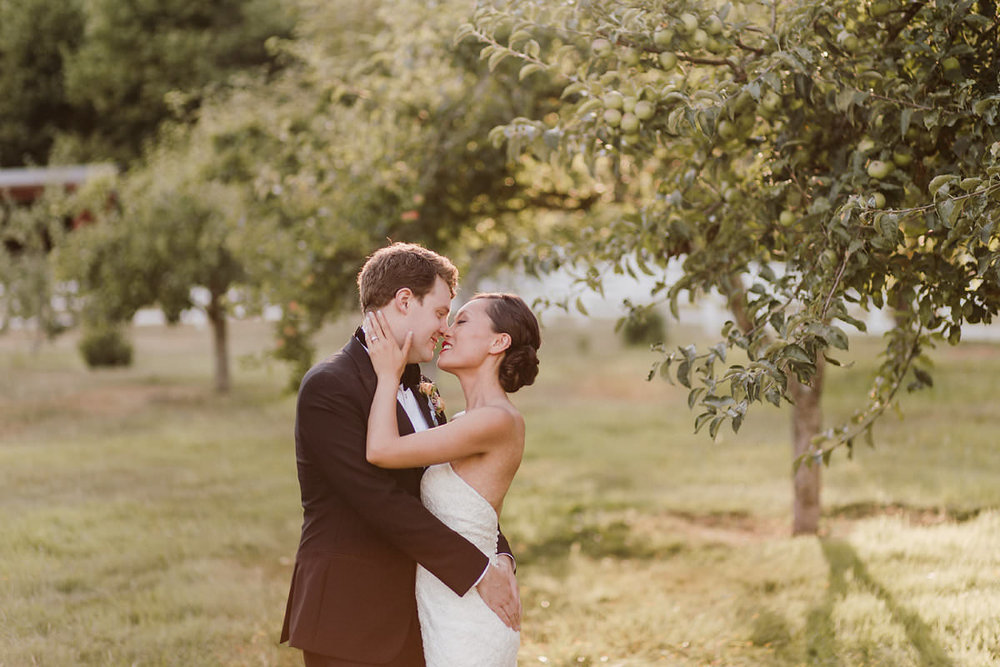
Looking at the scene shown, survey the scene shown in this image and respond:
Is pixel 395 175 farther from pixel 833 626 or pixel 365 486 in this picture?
pixel 365 486

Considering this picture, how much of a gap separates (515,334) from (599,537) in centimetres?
622

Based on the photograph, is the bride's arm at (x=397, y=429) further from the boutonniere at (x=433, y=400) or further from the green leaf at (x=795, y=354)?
the green leaf at (x=795, y=354)

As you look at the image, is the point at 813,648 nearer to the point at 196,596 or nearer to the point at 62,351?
the point at 196,596

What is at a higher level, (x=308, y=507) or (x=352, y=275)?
(x=352, y=275)

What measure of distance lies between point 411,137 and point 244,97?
31.1ft

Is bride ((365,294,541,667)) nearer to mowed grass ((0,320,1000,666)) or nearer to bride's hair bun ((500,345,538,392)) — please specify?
bride's hair bun ((500,345,538,392))

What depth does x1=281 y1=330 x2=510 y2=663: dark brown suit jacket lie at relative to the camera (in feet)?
9.99

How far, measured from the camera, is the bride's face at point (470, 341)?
132 inches

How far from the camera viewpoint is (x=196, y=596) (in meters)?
6.86

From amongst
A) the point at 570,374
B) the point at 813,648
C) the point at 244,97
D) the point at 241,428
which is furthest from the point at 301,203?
the point at 570,374

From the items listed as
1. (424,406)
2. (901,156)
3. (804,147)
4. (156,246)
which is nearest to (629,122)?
(804,147)

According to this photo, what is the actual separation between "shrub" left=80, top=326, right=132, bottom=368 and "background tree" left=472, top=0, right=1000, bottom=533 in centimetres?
1867

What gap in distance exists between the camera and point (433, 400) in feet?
11.7

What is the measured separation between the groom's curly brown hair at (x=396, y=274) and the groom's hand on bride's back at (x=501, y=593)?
3.03 feet
